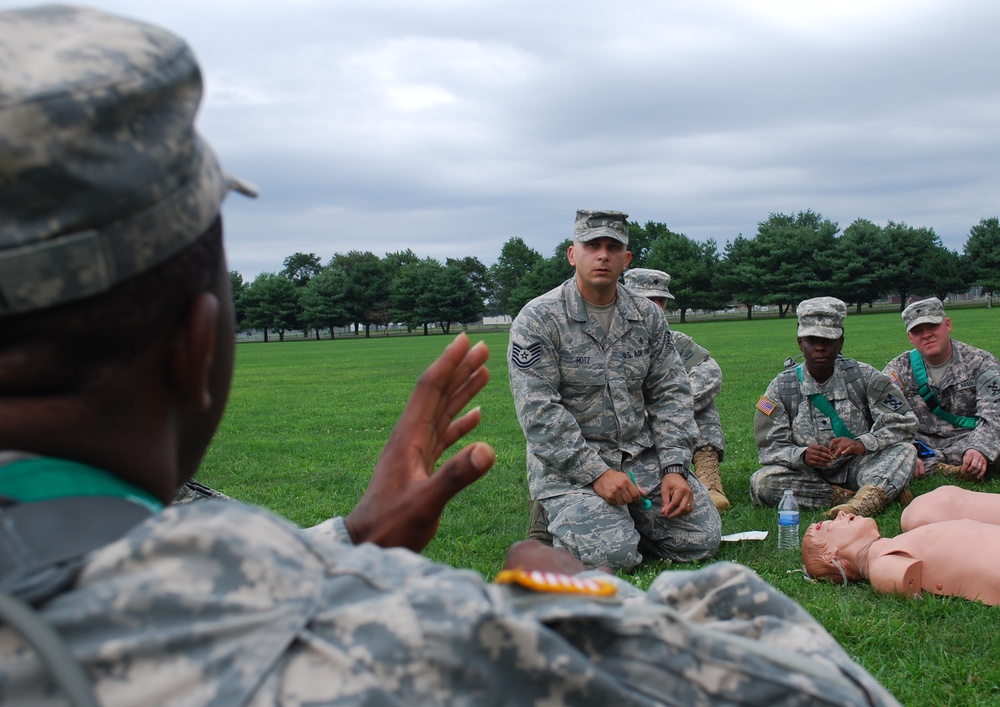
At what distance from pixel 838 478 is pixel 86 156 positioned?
22.4 feet

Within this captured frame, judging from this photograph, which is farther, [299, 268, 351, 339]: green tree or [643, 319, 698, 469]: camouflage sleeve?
[299, 268, 351, 339]: green tree

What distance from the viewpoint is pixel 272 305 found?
87500 mm

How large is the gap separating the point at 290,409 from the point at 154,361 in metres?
15.1

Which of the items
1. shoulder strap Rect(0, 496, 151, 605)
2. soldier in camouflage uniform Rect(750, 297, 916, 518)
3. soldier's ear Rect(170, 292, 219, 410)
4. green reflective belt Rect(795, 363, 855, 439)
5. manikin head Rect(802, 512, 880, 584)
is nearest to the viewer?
shoulder strap Rect(0, 496, 151, 605)

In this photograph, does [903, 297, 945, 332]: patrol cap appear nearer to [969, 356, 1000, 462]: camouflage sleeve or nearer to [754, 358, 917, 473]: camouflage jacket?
[969, 356, 1000, 462]: camouflage sleeve

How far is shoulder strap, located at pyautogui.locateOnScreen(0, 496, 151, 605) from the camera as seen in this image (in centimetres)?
80

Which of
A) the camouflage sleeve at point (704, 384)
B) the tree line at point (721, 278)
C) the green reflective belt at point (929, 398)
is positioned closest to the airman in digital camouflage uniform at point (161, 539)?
the camouflage sleeve at point (704, 384)

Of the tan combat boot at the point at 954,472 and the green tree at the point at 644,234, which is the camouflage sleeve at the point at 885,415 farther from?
the green tree at the point at 644,234

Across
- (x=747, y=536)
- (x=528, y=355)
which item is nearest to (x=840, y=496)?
(x=747, y=536)

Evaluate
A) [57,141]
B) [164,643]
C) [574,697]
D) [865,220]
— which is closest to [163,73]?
[57,141]

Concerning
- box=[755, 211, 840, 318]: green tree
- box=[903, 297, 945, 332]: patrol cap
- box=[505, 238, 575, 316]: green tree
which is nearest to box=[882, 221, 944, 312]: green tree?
box=[755, 211, 840, 318]: green tree

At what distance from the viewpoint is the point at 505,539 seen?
6.04 metres

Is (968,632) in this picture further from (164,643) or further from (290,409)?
(290,409)

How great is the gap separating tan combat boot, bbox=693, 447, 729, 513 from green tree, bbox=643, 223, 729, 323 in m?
68.6
